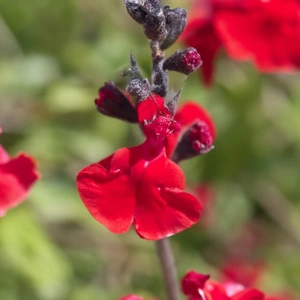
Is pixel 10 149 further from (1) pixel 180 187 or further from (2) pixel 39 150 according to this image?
(1) pixel 180 187

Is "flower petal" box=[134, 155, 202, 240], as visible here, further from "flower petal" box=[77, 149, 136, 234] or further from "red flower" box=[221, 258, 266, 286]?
"red flower" box=[221, 258, 266, 286]

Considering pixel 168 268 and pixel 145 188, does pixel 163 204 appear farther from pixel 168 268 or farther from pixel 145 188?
pixel 168 268

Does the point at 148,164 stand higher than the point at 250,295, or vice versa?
the point at 148,164

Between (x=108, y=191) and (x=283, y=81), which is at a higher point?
(x=108, y=191)

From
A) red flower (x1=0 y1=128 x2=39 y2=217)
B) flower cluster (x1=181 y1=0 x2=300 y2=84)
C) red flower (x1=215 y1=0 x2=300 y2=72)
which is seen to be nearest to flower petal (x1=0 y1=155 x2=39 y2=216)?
red flower (x1=0 y1=128 x2=39 y2=217)

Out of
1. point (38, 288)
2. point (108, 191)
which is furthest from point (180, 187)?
point (38, 288)

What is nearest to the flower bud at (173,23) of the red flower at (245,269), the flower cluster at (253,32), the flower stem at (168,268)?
the flower stem at (168,268)

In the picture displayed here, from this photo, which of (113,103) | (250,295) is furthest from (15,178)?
(250,295)
